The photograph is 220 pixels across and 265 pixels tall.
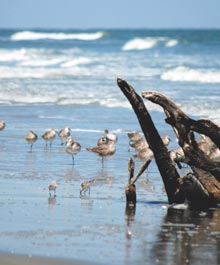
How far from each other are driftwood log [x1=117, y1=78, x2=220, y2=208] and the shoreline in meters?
2.78

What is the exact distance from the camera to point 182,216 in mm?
11586

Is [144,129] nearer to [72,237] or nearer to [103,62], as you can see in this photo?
[72,237]

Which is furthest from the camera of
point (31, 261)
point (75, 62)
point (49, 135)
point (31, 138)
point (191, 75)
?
point (75, 62)

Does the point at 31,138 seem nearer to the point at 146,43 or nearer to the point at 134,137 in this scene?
the point at 134,137

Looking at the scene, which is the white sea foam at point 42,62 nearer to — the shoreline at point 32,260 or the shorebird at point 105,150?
the shorebird at point 105,150

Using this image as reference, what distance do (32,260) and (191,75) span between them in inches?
1183

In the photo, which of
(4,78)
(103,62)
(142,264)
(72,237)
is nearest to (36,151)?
(72,237)

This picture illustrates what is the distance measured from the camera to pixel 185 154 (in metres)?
11.6

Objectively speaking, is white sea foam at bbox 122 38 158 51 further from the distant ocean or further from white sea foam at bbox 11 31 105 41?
white sea foam at bbox 11 31 105 41

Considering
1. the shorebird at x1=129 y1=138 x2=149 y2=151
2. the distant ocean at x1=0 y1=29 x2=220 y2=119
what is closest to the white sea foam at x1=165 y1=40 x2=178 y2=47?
the distant ocean at x1=0 y1=29 x2=220 y2=119

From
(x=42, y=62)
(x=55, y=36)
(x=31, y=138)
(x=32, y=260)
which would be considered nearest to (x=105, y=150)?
(x=31, y=138)

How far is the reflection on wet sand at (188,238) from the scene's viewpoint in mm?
9422

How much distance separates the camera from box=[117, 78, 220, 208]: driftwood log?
11.5 metres

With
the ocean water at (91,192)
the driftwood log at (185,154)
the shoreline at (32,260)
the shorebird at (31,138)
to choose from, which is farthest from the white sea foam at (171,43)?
the shoreline at (32,260)
